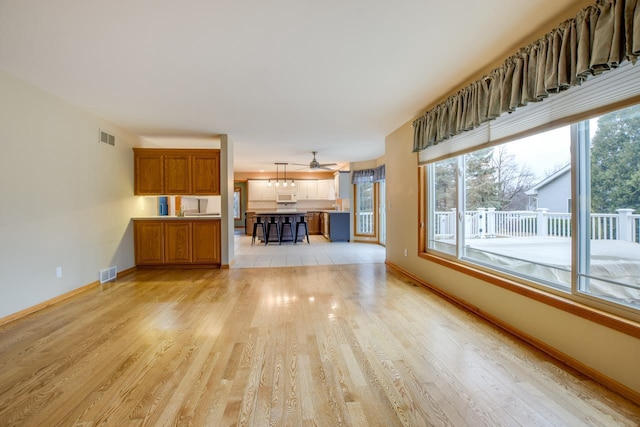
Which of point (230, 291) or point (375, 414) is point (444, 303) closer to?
point (375, 414)

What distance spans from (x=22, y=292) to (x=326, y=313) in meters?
3.13

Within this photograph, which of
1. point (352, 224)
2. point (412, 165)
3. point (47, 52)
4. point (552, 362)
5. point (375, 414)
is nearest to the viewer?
point (375, 414)

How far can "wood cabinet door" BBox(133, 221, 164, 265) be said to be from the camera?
5.02 meters

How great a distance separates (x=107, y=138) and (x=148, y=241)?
1.83 m

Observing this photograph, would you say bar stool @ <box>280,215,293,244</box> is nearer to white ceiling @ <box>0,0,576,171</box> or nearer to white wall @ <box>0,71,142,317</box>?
white wall @ <box>0,71,142,317</box>

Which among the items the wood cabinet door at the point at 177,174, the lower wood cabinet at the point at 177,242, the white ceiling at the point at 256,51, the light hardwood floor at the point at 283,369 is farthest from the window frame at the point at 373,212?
the light hardwood floor at the point at 283,369

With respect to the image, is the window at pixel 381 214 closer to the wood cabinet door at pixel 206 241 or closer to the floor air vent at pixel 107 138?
the wood cabinet door at pixel 206 241

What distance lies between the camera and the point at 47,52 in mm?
2336

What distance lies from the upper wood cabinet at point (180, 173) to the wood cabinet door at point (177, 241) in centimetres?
60

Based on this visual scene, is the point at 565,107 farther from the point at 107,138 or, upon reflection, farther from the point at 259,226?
the point at 259,226

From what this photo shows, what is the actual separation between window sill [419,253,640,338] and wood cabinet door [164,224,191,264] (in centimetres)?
447

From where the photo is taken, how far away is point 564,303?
1.93 meters

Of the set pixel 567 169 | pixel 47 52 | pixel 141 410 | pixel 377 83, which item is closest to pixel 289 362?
pixel 141 410

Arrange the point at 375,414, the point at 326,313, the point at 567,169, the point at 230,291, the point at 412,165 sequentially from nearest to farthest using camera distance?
1. the point at 375,414
2. the point at 567,169
3. the point at 326,313
4. the point at 230,291
5. the point at 412,165
